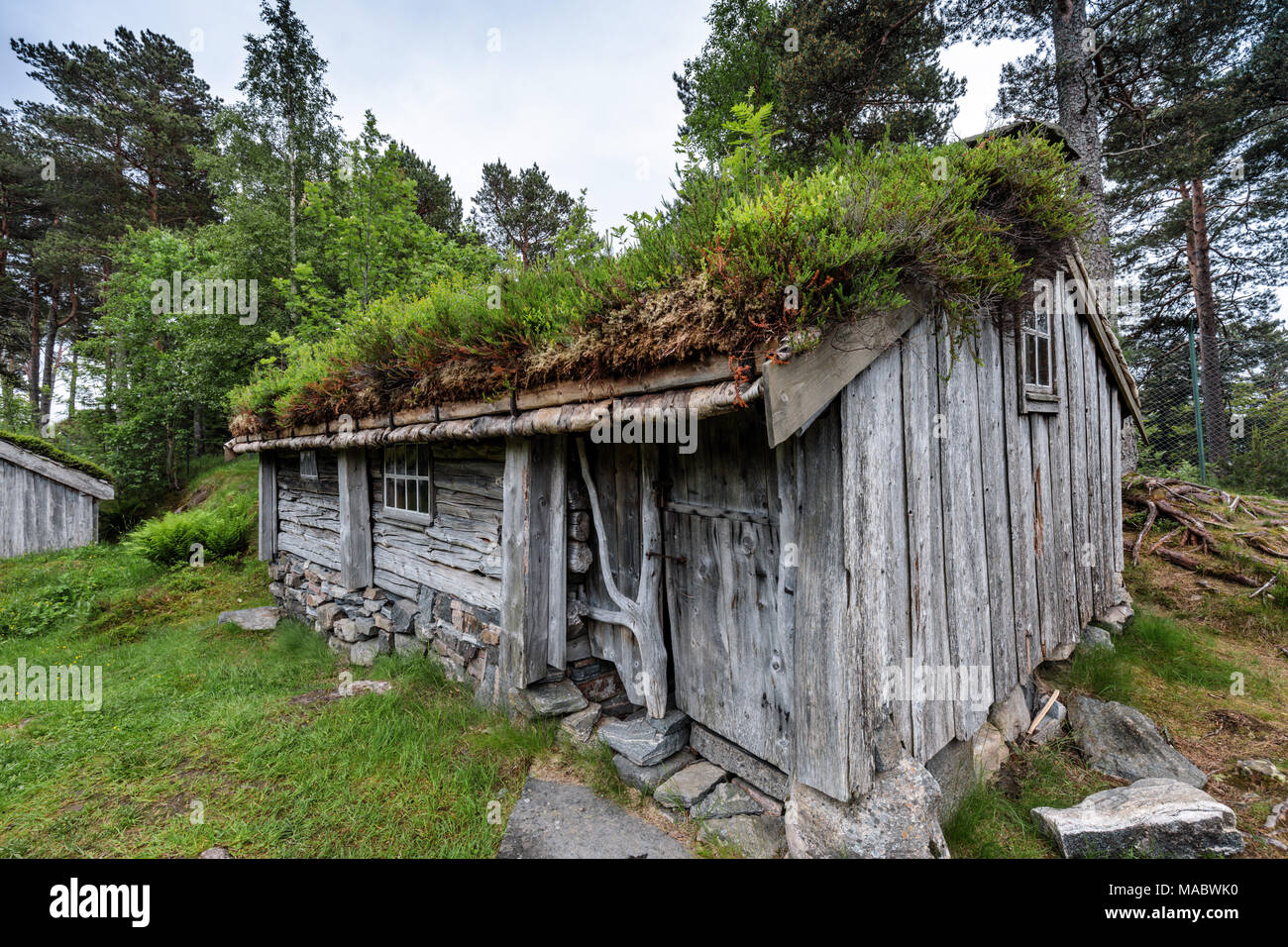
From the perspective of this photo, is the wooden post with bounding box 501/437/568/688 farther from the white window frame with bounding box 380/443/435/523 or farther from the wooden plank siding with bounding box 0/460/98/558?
the wooden plank siding with bounding box 0/460/98/558

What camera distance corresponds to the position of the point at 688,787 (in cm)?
317

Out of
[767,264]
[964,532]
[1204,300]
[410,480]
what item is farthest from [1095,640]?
[1204,300]

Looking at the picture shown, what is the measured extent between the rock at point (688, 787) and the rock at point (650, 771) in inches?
2.6

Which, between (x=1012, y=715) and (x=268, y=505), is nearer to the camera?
(x=1012, y=715)

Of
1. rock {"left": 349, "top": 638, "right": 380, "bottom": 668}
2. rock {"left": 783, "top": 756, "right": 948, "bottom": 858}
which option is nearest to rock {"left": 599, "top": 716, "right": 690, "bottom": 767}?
rock {"left": 783, "top": 756, "right": 948, "bottom": 858}

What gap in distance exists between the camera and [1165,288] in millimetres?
12211

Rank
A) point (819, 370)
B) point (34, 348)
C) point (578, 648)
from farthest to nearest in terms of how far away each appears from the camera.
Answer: point (34, 348) → point (578, 648) → point (819, 370)

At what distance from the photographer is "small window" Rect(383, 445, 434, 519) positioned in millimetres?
5051

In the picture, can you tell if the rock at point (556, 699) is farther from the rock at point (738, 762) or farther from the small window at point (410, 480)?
the small window at point (410, 480)

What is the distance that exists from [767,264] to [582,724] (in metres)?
3.27

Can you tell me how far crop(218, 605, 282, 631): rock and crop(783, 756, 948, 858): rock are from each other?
7.31m

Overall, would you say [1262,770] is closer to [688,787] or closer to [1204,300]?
[688,787]

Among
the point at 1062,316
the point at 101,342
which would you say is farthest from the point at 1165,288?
the point at 101,342

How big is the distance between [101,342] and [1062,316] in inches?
837
